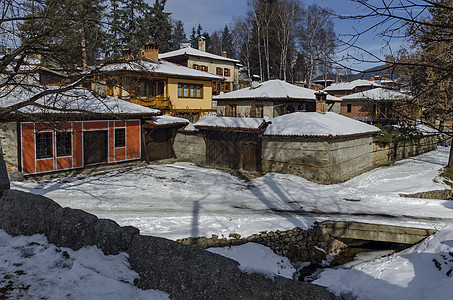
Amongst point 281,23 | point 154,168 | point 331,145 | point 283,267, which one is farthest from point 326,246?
point 281,23

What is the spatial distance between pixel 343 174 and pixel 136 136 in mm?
13399

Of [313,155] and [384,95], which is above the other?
[384,95]

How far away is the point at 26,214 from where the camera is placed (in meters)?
5.20

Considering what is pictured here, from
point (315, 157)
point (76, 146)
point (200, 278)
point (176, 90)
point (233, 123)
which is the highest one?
point (176, 90)

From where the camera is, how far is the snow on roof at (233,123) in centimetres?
1953

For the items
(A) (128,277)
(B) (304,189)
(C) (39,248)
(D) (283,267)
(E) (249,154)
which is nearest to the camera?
(A) (128,277)

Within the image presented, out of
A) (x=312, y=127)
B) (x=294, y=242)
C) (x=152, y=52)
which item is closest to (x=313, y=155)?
(x=312, y=127)

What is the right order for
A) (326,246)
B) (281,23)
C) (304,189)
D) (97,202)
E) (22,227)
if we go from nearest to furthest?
(22,227), (326,246), (97,202), (304,189), (281,23)

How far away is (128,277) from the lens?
13.2 feet

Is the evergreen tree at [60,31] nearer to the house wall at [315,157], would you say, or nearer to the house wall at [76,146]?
the house wall at [76,146]

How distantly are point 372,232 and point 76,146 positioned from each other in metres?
15.8

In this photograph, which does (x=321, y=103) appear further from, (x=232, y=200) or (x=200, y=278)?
(x=200, y=278)

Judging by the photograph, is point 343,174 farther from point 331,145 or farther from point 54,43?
point 54,43

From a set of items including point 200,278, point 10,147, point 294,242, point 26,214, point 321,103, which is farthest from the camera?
point 321,103
